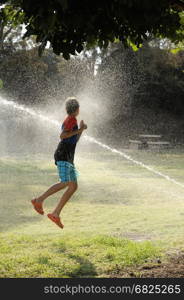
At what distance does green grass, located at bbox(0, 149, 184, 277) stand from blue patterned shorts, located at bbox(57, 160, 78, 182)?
858 mm

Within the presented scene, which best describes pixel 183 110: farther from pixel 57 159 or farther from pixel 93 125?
pixel 57 159

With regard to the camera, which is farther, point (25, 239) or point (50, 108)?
point (50, 108)

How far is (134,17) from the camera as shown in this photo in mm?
4699

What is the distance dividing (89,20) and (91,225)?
4.37 m

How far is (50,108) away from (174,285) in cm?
2972

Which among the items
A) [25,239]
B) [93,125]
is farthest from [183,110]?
[25,239]

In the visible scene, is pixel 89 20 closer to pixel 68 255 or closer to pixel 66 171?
pixel 66 171

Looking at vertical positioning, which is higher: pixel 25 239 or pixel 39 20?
pixel 39 20

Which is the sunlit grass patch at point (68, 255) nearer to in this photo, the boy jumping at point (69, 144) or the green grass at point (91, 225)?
the green grass at point (91, 225)

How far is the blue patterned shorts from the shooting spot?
20.6 ft

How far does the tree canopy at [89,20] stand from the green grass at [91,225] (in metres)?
2.28

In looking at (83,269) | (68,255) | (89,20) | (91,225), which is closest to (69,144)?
(68,255)

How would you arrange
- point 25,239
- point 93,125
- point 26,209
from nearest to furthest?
point 25,239 < point 26,209 < point 93,125

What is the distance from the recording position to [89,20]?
4582mm
